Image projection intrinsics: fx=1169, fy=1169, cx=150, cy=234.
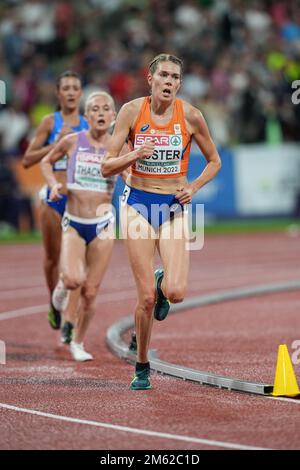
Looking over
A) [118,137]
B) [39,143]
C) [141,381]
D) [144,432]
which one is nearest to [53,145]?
[39,143]

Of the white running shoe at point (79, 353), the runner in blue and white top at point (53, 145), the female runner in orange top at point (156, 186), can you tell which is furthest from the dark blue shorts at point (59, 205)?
the female runner in orange top at point (156, 186)

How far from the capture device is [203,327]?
Answer: 1177cm

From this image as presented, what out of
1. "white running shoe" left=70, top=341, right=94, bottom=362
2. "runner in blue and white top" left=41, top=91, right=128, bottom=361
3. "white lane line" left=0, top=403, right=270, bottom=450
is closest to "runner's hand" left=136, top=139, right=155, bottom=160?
"white lane line" left=0, top=403, right=270, bottom=450

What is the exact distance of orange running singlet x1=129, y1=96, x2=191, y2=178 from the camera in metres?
8.29

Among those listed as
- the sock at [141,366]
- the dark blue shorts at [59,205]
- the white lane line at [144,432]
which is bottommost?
the white lane line at [144,432]

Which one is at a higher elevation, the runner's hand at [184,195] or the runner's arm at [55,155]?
the runner's arm at [55,155]

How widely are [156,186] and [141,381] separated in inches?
55.1

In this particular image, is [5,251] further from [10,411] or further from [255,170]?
[10,411]

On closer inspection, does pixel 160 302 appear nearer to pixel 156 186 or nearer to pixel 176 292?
pixel 176 292

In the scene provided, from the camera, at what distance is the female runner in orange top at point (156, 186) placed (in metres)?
8.27

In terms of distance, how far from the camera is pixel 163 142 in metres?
8.29

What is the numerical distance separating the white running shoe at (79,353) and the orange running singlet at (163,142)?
215 cm

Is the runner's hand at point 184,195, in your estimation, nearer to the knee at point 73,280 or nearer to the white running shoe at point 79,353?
the knee at point 73,280

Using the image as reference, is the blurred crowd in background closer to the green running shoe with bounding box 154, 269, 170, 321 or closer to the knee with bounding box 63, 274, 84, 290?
the knee with bounding box 63, 274, 84, 290
